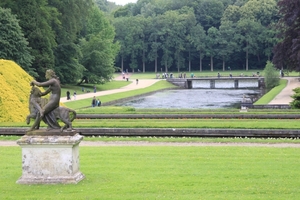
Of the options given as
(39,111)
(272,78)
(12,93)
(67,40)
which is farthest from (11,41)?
(39,111)

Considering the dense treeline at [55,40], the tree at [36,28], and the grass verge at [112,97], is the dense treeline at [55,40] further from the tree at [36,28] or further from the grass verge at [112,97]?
the grass verge at [112,97]

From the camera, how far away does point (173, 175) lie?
1126 cm

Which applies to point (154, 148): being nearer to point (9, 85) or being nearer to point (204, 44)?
point (9, 85)

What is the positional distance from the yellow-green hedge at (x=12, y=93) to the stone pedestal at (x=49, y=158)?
14.6 m

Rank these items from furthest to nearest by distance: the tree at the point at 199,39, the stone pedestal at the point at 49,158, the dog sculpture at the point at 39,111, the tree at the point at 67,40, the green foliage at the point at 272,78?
the tree at the point at 199,39
the green foliage at the point at 272,78
the tree at the point at 67,40
the dog sculpture at the point at 39,111
the stone pedestal at the point at 49,158

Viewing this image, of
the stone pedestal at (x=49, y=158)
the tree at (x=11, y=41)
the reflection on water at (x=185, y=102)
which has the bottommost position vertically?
the reflection on water at (x=185, y=102)

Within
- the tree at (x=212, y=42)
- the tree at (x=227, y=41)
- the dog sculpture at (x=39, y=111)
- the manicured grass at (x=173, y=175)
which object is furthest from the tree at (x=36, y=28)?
the tree at (x=212, y=42)

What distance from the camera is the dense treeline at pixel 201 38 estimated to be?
113812 mm

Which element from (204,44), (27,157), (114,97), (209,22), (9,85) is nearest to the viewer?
(27,157)

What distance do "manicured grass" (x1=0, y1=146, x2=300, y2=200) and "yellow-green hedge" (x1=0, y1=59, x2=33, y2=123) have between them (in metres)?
9.40

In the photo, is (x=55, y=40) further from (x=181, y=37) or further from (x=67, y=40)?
(x=181, y=37)

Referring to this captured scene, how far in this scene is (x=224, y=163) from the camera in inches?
504

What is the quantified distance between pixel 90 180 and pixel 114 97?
141 ft

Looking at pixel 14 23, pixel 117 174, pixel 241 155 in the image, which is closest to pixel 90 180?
pixel 117 174
